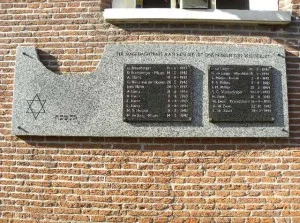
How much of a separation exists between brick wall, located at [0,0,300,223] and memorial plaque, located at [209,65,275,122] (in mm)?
280

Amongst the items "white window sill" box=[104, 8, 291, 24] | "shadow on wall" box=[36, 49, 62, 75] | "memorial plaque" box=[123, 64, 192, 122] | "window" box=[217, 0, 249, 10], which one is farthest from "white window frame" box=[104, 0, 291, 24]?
"shadow on wall" box=[36, 49, 62, 75]

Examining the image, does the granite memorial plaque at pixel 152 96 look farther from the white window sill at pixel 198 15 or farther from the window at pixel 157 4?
the window at pixel 157 4

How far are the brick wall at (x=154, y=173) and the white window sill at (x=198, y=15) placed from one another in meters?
0.17

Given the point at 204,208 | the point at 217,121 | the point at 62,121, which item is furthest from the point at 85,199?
the point at 217,121

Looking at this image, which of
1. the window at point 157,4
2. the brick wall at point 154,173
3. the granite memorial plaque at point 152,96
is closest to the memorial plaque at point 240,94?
the granite memorial plaque at point 152,96

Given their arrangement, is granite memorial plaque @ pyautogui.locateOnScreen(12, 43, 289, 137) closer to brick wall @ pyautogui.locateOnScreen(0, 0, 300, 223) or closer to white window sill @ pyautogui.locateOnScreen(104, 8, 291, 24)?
brick wall @ pyautogui.locateOnScreen(0, 0, 300, 223)

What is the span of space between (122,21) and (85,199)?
2177 millimetres

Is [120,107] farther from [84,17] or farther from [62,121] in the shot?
[84,17]

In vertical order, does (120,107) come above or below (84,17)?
below

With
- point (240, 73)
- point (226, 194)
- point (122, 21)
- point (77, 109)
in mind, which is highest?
point (122, 21)

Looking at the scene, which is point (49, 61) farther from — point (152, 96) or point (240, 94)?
point (240, 94)

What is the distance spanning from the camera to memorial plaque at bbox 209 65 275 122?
4535 mm

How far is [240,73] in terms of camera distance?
4.64 meters

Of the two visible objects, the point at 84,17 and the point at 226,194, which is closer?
the point at 226,194
